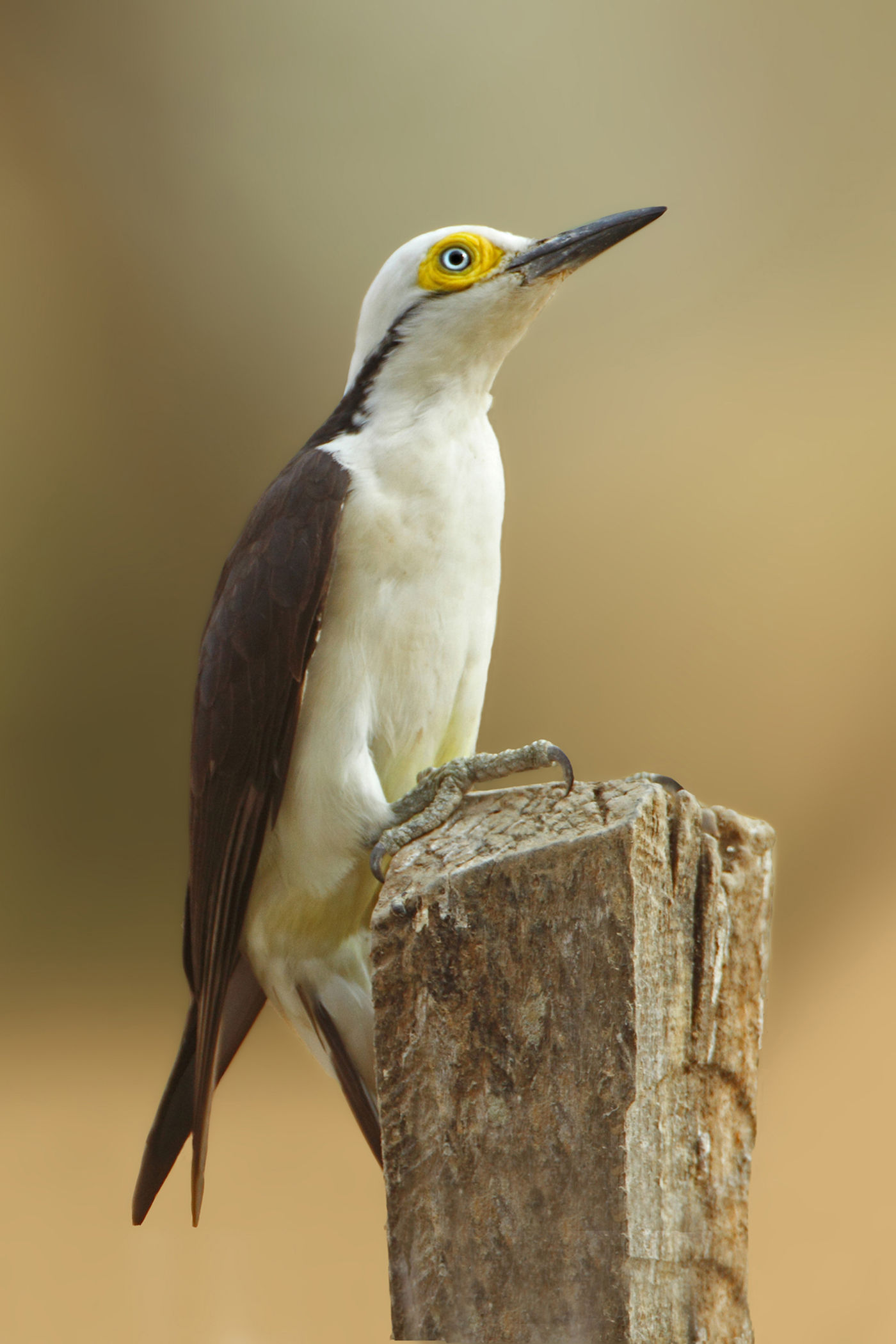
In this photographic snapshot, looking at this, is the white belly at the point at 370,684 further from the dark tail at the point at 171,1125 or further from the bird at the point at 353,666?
the dark tail at the point at 171,1125

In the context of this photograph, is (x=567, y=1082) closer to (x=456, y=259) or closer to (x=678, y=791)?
(x=678, y=791)

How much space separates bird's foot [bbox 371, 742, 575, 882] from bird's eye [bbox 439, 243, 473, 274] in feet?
2.87

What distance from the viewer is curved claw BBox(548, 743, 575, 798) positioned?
5.01ft

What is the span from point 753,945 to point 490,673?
1930mm

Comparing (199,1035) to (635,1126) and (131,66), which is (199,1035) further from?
(131,66)

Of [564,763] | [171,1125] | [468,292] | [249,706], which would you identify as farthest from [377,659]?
[171,1125]

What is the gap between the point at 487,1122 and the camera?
138 cm

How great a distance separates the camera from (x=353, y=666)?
181cm

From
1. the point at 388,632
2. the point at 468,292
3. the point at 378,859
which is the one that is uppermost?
the point at 468,292

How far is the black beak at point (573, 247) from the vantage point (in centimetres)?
191

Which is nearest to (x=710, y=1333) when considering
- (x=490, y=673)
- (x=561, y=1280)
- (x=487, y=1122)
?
(x=561, y=1280)

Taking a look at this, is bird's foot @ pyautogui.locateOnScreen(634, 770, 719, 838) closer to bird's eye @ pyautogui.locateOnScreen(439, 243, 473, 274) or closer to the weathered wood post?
the weathered wood post

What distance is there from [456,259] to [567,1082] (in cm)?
137

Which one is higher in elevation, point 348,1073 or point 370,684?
point 370,684
